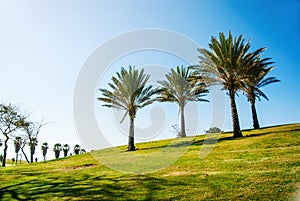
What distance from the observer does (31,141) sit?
5091 cm

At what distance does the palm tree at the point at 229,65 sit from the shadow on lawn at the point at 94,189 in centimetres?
1715

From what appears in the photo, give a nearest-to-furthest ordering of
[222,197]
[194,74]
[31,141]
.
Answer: [222,197]
[194,74]
[31,141]

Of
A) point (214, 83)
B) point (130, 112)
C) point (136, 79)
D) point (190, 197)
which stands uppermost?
point (136, 79)

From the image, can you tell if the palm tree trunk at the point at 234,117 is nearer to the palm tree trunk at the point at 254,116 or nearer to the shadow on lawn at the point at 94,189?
the palm tree trunk at the point at 254,116

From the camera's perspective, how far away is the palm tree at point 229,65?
2502cm

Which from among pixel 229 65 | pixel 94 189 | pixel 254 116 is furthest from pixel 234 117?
pixel 94 189

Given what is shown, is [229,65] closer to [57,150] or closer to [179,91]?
[179,91]

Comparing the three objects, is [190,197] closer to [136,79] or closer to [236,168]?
[236,168]

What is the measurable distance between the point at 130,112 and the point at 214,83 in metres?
10.6

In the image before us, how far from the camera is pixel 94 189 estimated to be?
993 cm

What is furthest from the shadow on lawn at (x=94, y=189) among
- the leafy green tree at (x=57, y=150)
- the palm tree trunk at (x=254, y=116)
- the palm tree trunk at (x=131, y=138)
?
the leafy green tree at (x=57, y=150)

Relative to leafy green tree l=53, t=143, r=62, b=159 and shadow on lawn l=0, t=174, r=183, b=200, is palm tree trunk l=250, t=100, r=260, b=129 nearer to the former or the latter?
shadow on lawn l=0, t=174, r=183, b=200

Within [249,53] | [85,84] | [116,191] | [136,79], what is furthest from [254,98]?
[116,191]

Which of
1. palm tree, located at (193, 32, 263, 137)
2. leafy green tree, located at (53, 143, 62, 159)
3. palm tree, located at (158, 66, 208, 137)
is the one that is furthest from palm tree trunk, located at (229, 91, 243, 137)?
leafy green tree, located at (53, 143, 62, 159)
